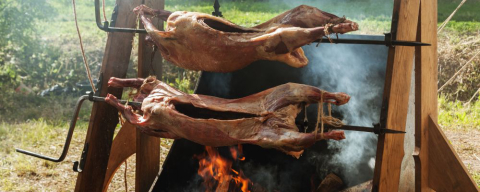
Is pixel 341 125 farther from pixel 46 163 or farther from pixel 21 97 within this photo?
pixel 21 97

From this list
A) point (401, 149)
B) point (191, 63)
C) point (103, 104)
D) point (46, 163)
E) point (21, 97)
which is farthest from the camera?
point (21, 97)

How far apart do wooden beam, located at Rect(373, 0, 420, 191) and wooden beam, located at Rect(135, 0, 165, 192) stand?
1589 millimetres

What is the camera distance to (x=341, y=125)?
2275 millimetres

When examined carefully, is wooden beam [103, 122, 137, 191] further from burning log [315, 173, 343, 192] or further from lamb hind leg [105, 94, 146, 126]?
burning log [315, 173, 343, 192]

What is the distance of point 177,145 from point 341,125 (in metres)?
1.50

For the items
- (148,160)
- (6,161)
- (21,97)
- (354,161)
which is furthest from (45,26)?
(354,161)

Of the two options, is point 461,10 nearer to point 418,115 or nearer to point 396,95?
point 418,115

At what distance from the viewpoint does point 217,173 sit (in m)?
3.42

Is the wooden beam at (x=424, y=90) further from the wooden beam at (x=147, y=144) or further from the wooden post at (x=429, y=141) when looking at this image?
the wooden beam at (x=147, y=144)

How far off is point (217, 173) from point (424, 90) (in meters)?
1.42

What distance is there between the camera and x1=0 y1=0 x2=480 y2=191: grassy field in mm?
5025

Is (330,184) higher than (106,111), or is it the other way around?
(106,111)

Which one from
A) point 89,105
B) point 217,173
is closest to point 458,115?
point 217,173

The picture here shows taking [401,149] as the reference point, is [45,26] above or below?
above
